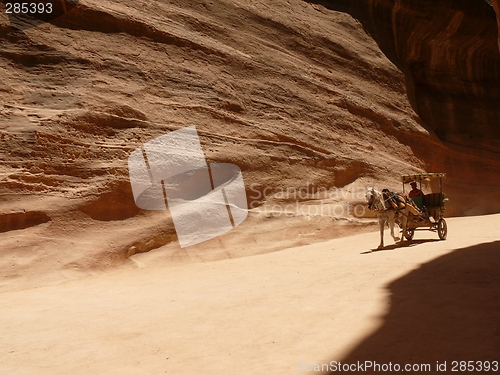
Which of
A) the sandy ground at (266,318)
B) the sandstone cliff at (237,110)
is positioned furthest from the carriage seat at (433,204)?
the sandy ground at (266,318)

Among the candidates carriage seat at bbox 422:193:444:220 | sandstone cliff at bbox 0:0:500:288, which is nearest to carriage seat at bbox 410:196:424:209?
carriage seat at bbox 422:193:444:220

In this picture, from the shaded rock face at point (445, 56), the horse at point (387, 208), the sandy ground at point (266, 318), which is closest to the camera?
the sandy ground at point (266, 318)

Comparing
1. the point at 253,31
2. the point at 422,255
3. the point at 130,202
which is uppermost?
the point at 253,31

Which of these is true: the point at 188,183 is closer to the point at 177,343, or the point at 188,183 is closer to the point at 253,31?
the point at 253,31

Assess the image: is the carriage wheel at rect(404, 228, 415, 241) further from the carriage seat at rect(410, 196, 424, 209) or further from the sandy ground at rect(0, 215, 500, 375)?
the sandy ground at rect(0, 215, 500, 375)

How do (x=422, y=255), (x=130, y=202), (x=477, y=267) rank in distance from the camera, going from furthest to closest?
(x=130, y=202), (x=422, y=255), (x=477, y=267)

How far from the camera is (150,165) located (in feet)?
36.0

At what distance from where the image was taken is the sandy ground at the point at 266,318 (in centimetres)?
395

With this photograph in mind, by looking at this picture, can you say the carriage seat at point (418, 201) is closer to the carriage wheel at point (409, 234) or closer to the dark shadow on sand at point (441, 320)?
the carriage wheel at point (409, 234)

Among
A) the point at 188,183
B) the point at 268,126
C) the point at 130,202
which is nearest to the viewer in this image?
the point at 130,202

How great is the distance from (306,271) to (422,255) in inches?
67.7

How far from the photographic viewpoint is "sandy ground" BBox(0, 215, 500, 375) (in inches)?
156

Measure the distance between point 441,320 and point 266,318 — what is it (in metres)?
1.69

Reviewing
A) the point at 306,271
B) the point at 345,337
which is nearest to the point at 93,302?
the point at 306,271
